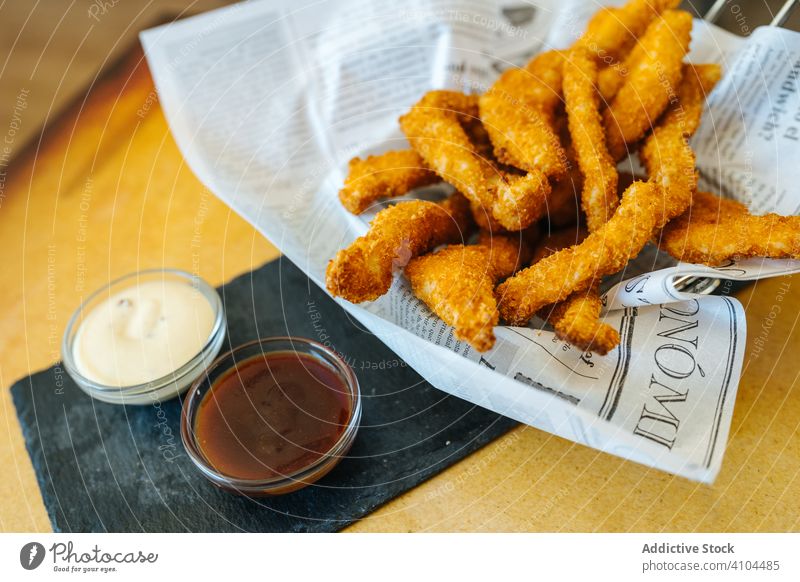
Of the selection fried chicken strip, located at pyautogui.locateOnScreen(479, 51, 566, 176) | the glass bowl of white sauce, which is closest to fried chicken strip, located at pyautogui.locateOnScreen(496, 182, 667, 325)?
fried chicken strip, located at pyautogui.locateOnScreen(479, 51, 566, 176)

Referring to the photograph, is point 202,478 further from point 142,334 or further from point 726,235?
point 726,235

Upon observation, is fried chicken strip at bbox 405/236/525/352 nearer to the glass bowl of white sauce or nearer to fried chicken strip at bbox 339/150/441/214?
fried chicken strip at bbox 339/150/441/214

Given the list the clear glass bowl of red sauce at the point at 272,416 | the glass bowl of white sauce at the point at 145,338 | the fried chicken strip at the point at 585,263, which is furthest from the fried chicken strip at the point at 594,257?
the glass bowl of white sauce at the point at 145,338

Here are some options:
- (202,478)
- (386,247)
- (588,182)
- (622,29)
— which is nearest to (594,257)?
(588,182)

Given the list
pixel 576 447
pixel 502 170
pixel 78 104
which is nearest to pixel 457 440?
pixel 576 447

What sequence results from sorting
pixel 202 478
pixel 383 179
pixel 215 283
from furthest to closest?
1. pixel 215 283
2. pixel 383 179
3. pixel 202 478

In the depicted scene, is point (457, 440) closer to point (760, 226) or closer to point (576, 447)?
point (576, 447)
